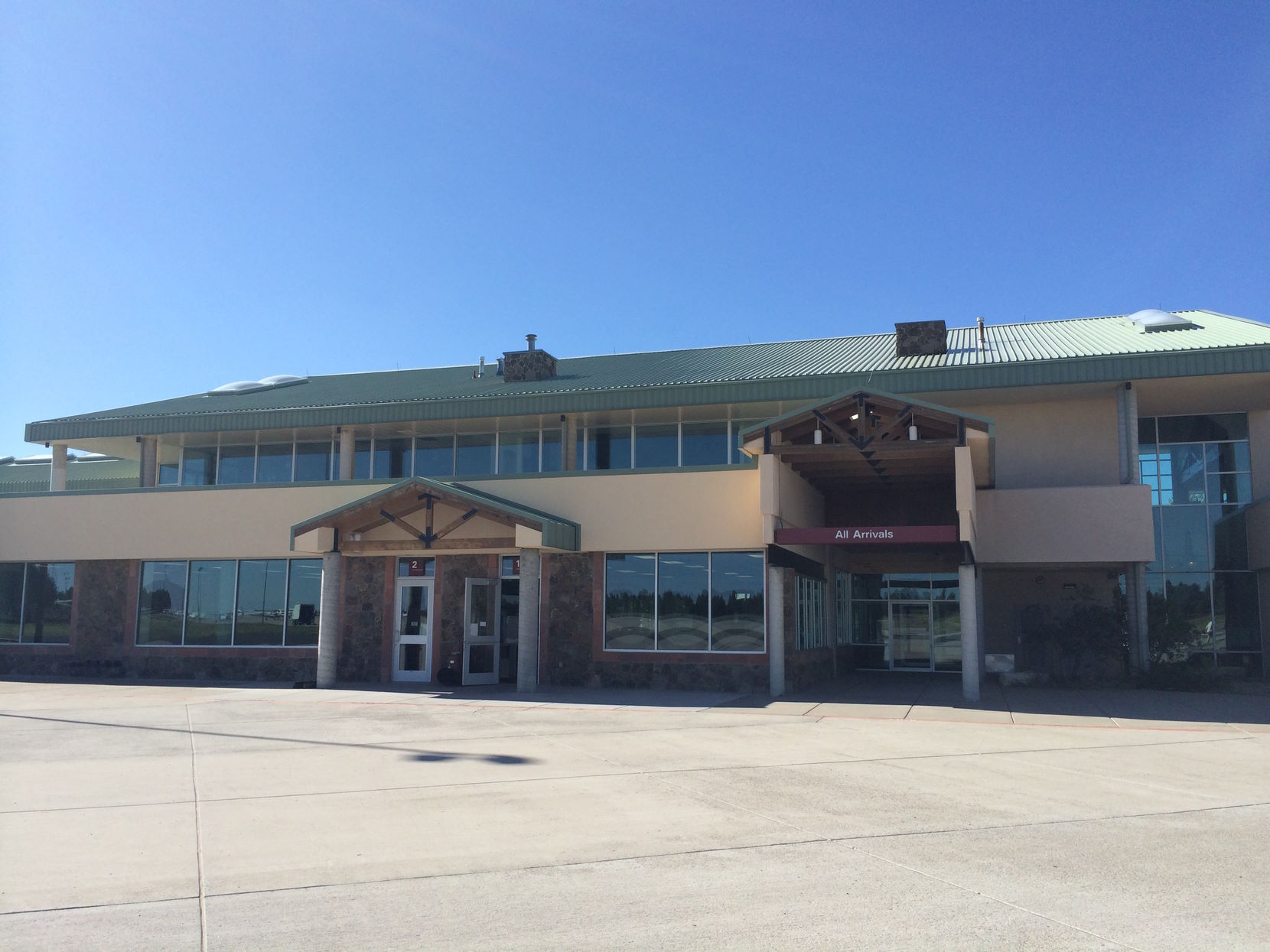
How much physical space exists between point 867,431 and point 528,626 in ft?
24.5

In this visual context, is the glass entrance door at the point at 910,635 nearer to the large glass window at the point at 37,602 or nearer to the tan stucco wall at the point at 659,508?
the tan stucco wall at the point at 659,508

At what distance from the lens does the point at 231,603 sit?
920 inches

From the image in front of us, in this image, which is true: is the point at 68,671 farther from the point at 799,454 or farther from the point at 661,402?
the point at 799,454

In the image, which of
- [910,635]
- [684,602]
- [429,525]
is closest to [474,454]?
[429,525]

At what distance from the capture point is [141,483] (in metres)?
25.9

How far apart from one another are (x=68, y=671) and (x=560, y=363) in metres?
15.3

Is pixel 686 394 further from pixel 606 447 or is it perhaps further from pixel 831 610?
pixel 831 610

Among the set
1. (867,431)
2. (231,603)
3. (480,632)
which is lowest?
(480,632)

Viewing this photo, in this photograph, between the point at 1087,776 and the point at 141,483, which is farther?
the point at 141,483

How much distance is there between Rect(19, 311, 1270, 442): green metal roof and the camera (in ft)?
67.2

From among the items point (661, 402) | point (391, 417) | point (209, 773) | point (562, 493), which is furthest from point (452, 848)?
point (391, 417)

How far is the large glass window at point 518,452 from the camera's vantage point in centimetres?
2402

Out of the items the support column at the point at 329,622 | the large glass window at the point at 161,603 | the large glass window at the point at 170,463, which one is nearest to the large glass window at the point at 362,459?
the support column at the point at 329,622

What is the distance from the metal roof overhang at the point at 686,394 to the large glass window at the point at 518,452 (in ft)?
3.49
